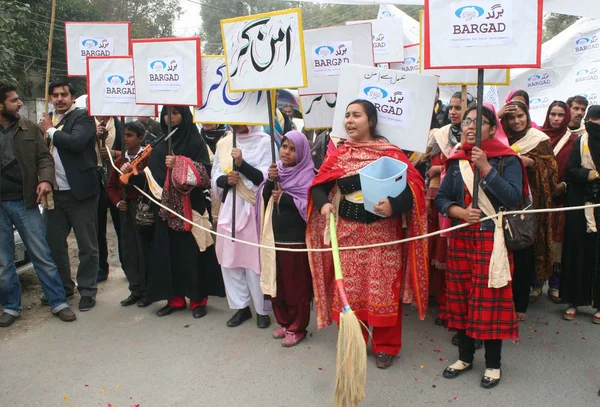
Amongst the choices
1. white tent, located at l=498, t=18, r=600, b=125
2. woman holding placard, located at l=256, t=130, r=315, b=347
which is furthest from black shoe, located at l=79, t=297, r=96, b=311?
white tent, located at l=498, t=18, r=600, b=125

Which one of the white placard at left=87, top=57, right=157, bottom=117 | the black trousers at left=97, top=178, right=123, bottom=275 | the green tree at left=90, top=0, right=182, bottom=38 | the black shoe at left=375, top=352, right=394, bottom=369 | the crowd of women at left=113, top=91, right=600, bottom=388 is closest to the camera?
the crowd of women at left=113, top=91, right=600, bottom=388

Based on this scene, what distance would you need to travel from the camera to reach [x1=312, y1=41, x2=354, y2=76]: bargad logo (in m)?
4.73

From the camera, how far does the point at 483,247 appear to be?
10.6 feet

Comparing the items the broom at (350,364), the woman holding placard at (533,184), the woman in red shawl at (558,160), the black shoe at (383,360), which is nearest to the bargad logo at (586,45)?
the woman in red shawl at (558,160)

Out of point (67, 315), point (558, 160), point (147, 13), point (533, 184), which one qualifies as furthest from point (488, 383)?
point (147, 13)

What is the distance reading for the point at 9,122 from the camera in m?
4.61

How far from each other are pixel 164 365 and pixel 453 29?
9.82ft

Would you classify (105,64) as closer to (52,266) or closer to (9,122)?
(9,122)

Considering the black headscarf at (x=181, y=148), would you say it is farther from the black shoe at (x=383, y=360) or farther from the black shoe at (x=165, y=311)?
the black shoe at (x=383, y=360)

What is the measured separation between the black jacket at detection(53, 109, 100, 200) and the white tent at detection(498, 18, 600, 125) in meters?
5.52

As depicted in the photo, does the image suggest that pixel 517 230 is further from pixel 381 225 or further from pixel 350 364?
pixel 350 364

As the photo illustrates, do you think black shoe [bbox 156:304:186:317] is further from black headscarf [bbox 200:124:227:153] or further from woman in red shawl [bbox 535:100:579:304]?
woman in red shawl [bbox 535:100:579:304]

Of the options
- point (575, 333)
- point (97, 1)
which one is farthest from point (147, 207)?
point (97, 1)

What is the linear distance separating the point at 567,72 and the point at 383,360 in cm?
583
